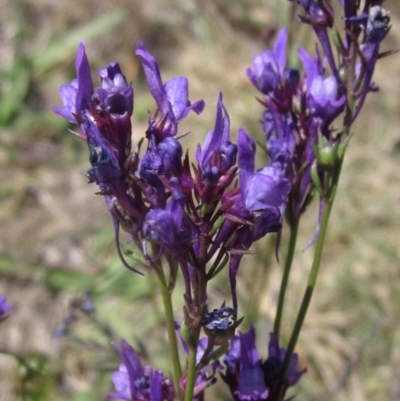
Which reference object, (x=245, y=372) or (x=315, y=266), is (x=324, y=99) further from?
(x=245, y=372)

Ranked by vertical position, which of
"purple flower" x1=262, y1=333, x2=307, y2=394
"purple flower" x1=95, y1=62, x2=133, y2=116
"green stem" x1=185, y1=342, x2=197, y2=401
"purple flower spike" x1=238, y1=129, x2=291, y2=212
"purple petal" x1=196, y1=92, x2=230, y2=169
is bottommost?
"green stem" x1=185, y1=342, x2=197, y2=401

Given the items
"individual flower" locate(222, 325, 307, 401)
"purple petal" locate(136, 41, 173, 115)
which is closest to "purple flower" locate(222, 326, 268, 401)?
"individual flower" locate(222, 325, 307, 401)

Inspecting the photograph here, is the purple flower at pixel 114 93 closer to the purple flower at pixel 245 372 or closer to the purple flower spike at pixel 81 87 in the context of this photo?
the purple flower spike at pixel 81 87

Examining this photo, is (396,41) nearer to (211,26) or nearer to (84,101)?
(211,26)

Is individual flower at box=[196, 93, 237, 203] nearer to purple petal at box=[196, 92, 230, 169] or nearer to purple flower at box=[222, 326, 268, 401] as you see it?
purple petal at box=[196, 92, 230, 169]

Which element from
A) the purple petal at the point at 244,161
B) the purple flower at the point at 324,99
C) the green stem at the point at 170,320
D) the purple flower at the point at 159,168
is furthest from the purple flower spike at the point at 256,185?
the purple flower at the point at 324,99

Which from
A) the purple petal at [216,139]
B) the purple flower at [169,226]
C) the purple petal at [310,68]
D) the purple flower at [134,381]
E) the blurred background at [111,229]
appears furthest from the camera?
the blurred background at [111,229]
